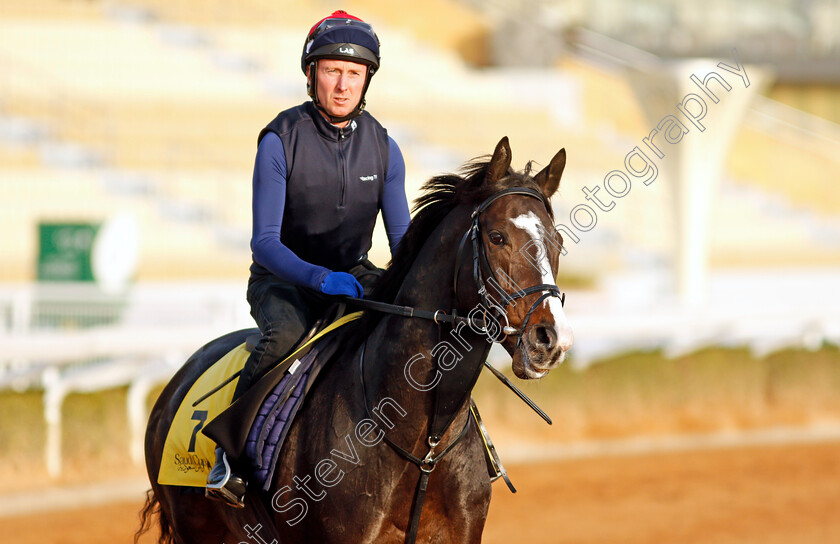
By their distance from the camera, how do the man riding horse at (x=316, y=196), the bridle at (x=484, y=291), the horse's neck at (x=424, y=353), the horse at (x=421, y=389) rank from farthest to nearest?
the man riding horse at (x=316, y=196)
the horse's neck at (x=424, y=353)
the horse at (x=421, y=389)
the bridle at (x=484, y=291)

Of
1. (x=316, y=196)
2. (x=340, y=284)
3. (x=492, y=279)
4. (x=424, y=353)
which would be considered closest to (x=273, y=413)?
(x=340, y=284)

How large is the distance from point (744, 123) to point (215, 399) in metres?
25.4

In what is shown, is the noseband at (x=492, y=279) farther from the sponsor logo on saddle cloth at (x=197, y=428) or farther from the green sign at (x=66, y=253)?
the green sign at (x=66, y=253)

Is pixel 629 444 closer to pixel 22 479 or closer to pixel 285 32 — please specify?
pixel 22 479

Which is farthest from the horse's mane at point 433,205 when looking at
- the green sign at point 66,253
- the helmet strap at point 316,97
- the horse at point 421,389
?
the green sign at point 66,253

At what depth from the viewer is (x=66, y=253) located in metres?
9.47

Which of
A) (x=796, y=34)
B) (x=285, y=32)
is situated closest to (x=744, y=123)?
(x=796, y=34)

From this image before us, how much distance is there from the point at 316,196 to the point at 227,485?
3.43 feet

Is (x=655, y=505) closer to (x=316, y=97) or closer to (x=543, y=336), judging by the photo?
(x=316, y=97)

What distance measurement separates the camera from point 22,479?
8328 millimetres

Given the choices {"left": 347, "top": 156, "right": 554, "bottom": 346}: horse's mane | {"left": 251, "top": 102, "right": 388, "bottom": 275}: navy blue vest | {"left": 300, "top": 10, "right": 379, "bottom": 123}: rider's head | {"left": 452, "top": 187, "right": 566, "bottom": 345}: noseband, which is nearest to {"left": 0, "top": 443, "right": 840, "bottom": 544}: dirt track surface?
{"left": 251, "top": 102, "right": 388, "bottom": 275}: navy blue vest

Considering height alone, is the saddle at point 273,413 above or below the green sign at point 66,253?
above

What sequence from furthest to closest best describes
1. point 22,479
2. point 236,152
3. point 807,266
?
1. point 807,266
2. point 236,152
3. point 22,479

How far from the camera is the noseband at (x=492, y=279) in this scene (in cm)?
304
